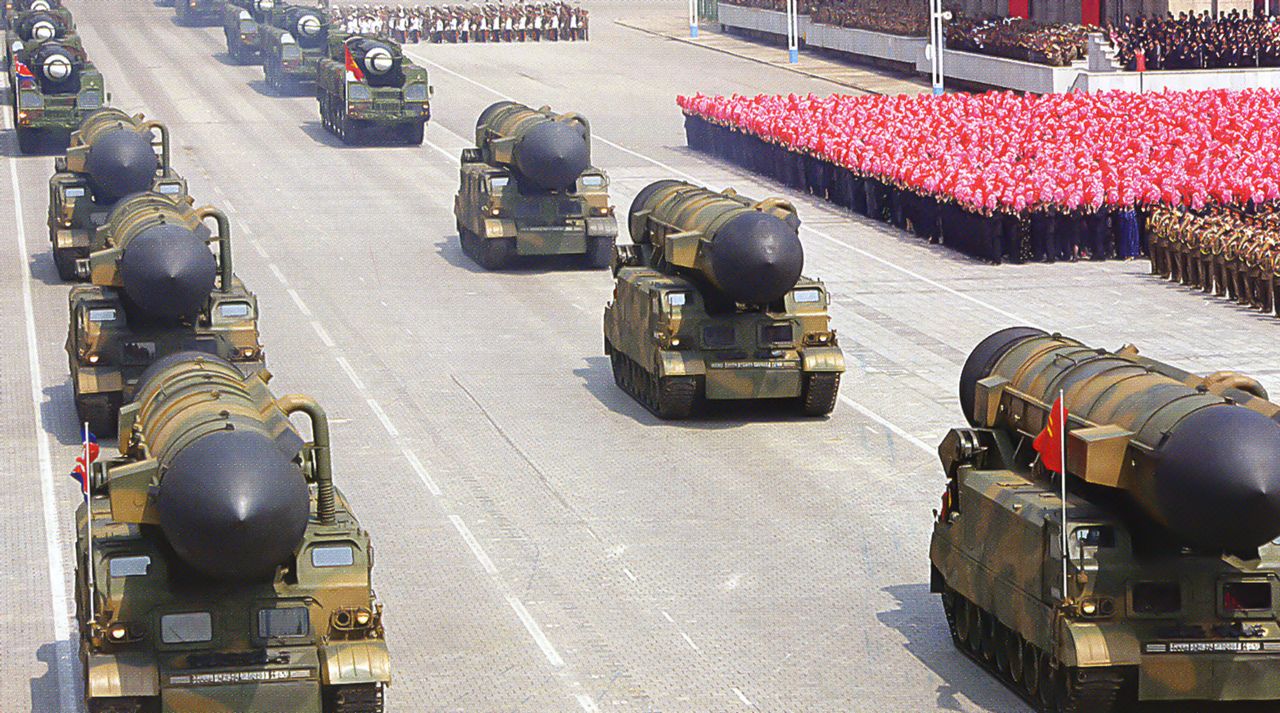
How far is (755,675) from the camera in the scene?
58.2 feet

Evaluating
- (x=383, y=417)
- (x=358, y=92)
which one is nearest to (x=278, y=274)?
(x=383, y=417)

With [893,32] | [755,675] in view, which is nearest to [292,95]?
[893,32]

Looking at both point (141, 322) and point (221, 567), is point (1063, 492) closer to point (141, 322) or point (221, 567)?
point (221, 567)

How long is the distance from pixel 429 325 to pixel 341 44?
26.1 m

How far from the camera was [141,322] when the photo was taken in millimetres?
25766

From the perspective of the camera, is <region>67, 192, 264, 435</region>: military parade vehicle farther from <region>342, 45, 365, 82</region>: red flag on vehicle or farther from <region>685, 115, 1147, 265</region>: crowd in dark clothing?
<region>342, 45, 365, 82</region>: red flag on vehicle

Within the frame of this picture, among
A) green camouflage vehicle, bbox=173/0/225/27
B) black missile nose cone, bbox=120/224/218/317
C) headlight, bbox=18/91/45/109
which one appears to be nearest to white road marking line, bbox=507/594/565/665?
black missile nose cone, bbox=120/224/218/317

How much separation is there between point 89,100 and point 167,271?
2968 centimetres

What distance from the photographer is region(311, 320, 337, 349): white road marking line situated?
3184 cm

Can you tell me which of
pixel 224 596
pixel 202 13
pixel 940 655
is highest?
pixel 202 13

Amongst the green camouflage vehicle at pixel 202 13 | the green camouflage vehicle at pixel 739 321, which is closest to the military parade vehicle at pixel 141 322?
the green camouflage vehicle at pixel 739 321

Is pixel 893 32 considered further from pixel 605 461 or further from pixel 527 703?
pixel 527 703

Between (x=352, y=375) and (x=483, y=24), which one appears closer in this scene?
(x=352, y=375)

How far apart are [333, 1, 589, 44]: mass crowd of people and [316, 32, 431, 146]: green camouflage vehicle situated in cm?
3039
